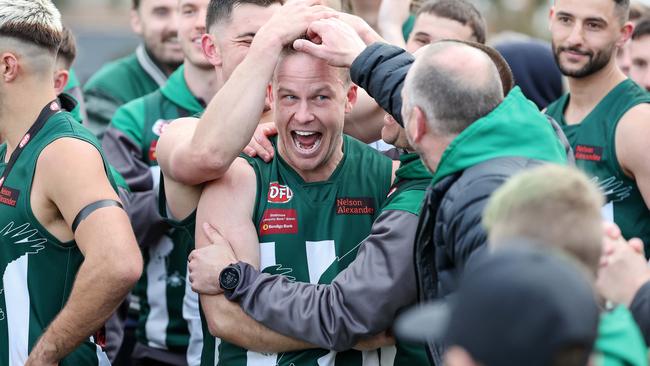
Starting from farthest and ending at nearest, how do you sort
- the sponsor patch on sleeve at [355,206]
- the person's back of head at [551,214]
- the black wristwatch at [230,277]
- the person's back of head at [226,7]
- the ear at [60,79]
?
the ear at [60,79]
the person's back of head at [226,7]
the sponsor patch on sleeve at [355,206]
the black wristwatch at [230,277]
the person's back of head at [551,214]

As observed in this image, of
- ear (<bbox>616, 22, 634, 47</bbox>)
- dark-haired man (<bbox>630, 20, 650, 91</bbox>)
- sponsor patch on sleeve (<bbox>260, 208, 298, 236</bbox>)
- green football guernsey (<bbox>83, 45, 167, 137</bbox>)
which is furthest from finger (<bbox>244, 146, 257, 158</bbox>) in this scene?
dark-haired man (<bbox>630, 20, 650, 91</bbox>)

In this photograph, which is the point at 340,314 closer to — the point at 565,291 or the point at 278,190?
the point at 278,190

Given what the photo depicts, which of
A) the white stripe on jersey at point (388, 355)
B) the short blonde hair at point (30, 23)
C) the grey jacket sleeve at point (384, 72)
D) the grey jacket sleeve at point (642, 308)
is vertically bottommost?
the white stripe on jersey at point (388, 355)

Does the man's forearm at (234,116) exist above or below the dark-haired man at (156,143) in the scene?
above

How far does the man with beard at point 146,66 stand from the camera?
6945mm

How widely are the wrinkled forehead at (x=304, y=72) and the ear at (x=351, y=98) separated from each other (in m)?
0.22

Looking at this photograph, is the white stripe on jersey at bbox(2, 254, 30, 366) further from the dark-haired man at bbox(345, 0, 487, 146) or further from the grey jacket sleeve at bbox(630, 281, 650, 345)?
the dark-haired man at bbox(345, 0, 487, 146)

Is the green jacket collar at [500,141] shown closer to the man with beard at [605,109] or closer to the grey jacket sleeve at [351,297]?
the grey jacket sleeve at [351,297]

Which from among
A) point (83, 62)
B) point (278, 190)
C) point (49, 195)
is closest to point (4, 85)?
point (49, 195)

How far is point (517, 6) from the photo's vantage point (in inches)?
968

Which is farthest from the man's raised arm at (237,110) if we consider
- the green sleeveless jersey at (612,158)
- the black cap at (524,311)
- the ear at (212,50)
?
the green sleeveless jersey at (612,158)

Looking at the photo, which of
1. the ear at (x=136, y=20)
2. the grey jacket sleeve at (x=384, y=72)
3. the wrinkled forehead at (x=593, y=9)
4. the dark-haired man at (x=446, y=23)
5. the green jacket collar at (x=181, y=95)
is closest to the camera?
the grey jacket sleeve at (x=384, y=72)

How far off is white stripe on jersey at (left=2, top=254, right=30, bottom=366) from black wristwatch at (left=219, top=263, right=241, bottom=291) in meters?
0.92

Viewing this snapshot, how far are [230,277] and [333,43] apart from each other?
40.9 inches
